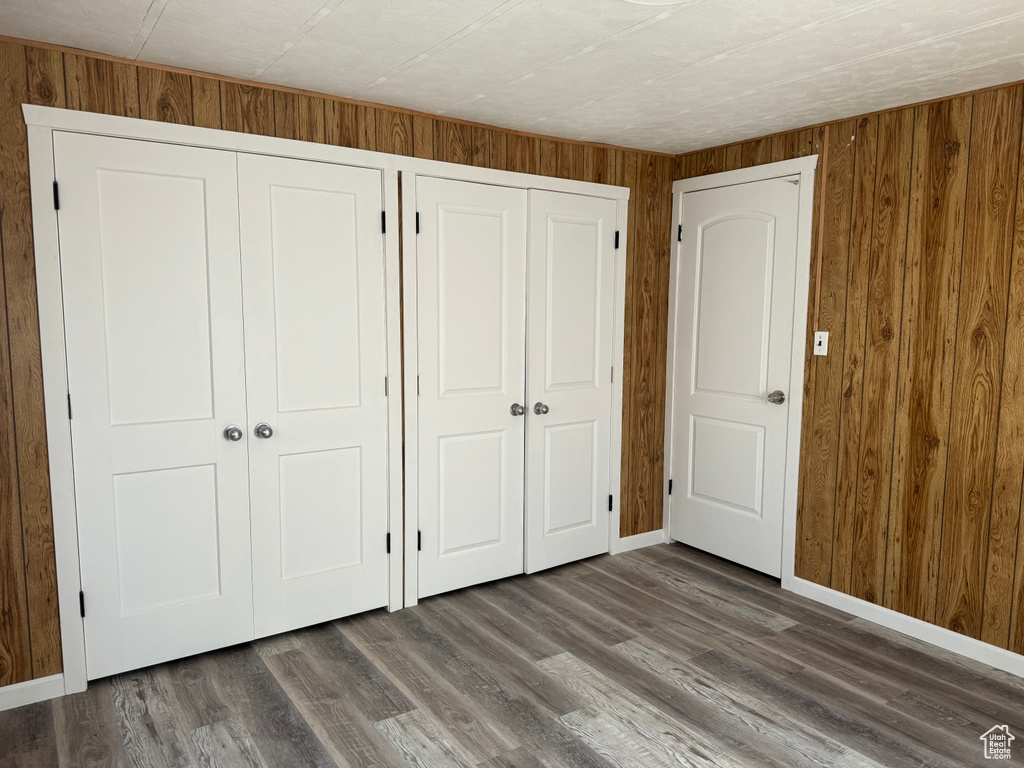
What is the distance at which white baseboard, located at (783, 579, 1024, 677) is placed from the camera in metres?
2.77

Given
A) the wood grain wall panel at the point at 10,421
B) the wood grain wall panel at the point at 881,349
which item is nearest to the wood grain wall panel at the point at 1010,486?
A: the wood grain wall panel at the point at 881,349

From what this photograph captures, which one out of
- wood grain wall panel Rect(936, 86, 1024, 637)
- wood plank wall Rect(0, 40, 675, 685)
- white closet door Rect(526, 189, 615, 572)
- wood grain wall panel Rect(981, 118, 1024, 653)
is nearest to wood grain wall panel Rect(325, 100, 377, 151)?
wood plank wall Rect(0, 40, 675, 685)

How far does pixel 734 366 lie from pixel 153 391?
112 inches

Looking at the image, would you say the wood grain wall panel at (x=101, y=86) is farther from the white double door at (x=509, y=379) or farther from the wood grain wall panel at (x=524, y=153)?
the wood grain wall panel at (x=524, y=153)

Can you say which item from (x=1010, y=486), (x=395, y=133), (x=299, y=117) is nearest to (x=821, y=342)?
(x=1010, y=486)

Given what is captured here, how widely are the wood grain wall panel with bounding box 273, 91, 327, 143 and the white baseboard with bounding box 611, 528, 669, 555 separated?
271 centimetres

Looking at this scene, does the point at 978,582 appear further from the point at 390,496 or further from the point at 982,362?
the point at 390,496

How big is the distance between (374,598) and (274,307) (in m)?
1.42

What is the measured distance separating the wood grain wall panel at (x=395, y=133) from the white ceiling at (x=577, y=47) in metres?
0.08

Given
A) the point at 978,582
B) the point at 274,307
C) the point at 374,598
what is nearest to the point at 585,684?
the point at 374,598

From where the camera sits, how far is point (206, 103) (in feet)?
8.64

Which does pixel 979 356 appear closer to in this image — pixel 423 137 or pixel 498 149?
pixel 498 149

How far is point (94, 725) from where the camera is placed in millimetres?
2348

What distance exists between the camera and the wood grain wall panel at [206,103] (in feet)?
8.57
